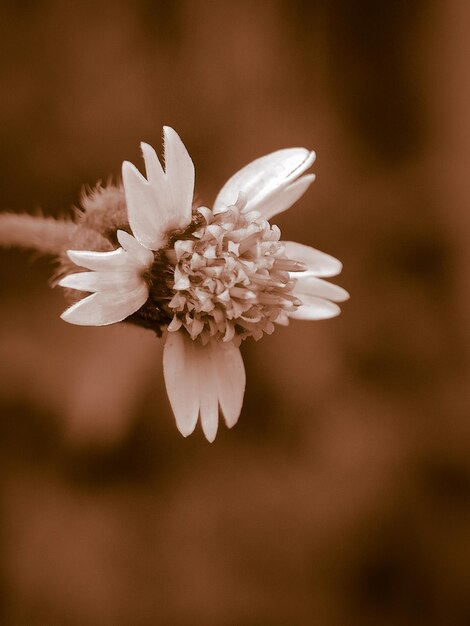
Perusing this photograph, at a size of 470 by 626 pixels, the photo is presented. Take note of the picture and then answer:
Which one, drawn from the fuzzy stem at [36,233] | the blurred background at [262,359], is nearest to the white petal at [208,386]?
the fuzzy stem at [36,233]

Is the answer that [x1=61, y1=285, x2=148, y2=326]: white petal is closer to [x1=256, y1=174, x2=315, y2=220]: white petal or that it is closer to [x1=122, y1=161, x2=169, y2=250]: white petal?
[x1=122, y1=161, x2=169, y2=250]: white petal

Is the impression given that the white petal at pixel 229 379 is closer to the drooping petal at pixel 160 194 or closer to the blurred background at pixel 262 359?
the drooping petal at pixel 160 194

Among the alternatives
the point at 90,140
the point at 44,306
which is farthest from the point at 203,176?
the point at 44,306

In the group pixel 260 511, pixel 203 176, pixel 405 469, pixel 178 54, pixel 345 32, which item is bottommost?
pixel 260 511

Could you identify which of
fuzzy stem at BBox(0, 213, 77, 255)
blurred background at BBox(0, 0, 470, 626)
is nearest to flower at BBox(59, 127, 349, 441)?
fuzzy stem at BBox(0, 213, 77, 255)

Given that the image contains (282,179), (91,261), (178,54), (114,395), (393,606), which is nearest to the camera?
(91,261)

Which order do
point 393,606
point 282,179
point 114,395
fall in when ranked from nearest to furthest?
point 282,179 < point 114,395 < point 393,606

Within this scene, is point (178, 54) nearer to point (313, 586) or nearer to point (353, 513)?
point (353, 513)

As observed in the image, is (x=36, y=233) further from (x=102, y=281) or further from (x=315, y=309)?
(x=315, y=309)
